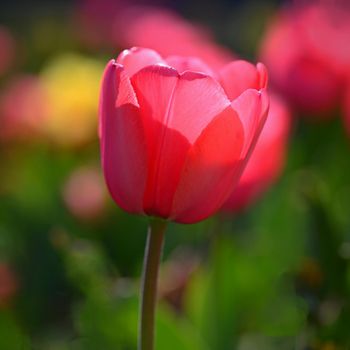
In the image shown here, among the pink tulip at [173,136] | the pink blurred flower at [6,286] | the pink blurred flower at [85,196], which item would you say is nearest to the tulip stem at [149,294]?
the pink tulip at [173,136]

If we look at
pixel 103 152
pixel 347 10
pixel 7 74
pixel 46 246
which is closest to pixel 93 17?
pixel 7 74

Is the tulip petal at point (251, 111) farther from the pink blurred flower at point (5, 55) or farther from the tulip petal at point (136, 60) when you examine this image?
the pink blurred flower at point (5, 55)

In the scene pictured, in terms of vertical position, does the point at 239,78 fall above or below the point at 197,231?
above

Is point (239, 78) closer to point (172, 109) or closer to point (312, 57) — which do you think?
point (172, 109)

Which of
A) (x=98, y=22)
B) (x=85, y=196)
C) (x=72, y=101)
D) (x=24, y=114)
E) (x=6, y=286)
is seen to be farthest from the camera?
(x=98, y=22)

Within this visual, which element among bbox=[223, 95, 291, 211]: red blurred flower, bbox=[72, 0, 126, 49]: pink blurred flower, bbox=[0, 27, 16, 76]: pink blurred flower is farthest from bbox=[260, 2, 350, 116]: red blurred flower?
bbox=[72, 0, 126, 49]: pink blurred flower

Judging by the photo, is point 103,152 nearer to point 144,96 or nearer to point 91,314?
point 144,96

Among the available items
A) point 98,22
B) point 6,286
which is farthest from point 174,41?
point 98,22
